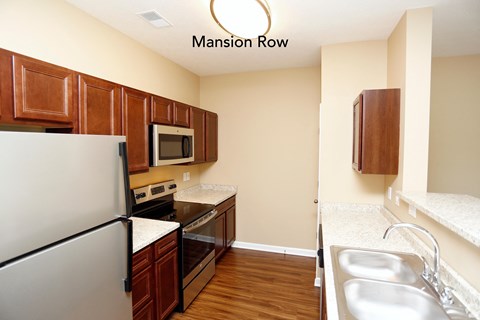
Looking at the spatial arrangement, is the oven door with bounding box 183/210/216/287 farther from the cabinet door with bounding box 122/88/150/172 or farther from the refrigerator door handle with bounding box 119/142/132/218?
the refrigerator door handle with bounding box 119/142/132/218

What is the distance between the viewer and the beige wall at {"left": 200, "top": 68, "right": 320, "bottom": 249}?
11.5ft

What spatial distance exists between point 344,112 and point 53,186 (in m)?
2.58

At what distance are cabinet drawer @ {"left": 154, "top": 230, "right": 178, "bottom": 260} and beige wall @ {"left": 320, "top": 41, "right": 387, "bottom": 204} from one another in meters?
1.61

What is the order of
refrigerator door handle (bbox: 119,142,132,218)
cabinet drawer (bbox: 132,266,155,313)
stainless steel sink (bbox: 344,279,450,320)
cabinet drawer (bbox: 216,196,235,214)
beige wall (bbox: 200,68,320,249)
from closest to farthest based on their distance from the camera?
stainless steel sink (bbox: 344,279,450,320)
refrigerator door handle (bbox: 119,142,132,218)
cabinet drawer (bbox: 132,266,155,313)
cabinet drawer (bbox: 216,196,235,214)
beige wall (bbox: 200,68,320,249)

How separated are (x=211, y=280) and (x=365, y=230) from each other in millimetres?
1819

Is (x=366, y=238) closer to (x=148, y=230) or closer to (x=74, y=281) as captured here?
(x=148, y=230)

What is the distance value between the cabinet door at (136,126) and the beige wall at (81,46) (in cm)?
41

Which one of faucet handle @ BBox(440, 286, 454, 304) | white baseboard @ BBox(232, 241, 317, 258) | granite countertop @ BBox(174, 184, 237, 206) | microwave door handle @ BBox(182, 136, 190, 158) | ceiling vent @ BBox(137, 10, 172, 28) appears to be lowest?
white baseboard @ BBox(232, 241, 317, 258)

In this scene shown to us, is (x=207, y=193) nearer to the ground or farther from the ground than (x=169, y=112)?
nearer to the ground

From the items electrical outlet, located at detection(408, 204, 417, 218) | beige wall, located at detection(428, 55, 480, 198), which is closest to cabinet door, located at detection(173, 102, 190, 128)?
electrical outlet, located at detection(408, 204, 417, 218)

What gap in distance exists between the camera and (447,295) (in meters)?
1.15

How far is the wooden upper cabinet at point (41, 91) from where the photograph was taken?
1304mm

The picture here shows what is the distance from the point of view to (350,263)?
5.39ft

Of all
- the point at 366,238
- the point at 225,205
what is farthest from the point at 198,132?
the point at 366,238
